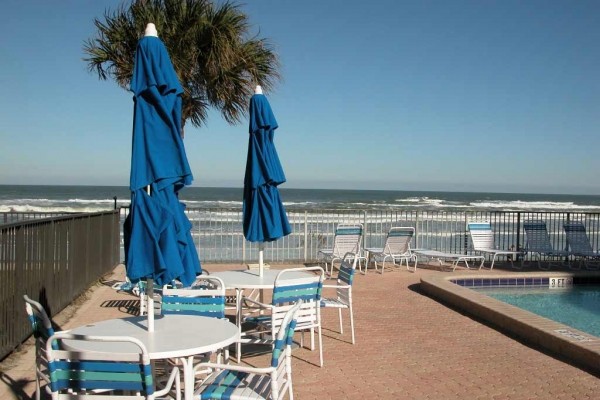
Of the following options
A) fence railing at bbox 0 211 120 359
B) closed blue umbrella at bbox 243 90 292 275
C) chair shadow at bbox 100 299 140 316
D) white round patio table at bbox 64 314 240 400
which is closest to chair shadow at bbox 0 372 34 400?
fence railing at bbox 0 211 120 359

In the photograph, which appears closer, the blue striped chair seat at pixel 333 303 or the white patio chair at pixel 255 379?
the white patio chair at pixel 255 379

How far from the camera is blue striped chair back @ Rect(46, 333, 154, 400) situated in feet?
8.54

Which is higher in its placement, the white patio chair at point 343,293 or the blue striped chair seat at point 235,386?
the white patio chair at point 343,293

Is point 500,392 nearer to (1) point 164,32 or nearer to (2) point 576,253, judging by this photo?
(1) point 164,32

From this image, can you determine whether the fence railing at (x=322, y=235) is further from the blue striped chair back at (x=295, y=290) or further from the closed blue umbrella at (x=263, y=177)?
the blue striped chair back at (x=295, y=290)

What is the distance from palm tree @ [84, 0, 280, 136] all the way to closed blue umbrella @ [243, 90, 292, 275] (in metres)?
→ 3.15

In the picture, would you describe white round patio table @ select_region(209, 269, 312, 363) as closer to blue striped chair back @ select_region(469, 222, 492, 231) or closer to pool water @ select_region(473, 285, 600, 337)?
pool water @ select_region(473, 285, 600, 337)

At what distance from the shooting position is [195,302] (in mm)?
4180

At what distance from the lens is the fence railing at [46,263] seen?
4949mm

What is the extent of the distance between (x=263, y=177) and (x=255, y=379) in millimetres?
2858

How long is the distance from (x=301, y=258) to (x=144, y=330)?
29.2 feet

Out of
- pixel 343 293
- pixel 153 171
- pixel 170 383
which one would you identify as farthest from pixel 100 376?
pixel 343 293

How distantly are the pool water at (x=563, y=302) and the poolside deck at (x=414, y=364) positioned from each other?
4.78 ft

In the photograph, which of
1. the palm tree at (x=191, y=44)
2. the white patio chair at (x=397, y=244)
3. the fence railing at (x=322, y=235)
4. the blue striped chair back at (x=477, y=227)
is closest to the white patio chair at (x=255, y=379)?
the fence railing at (x=322, y=235)
